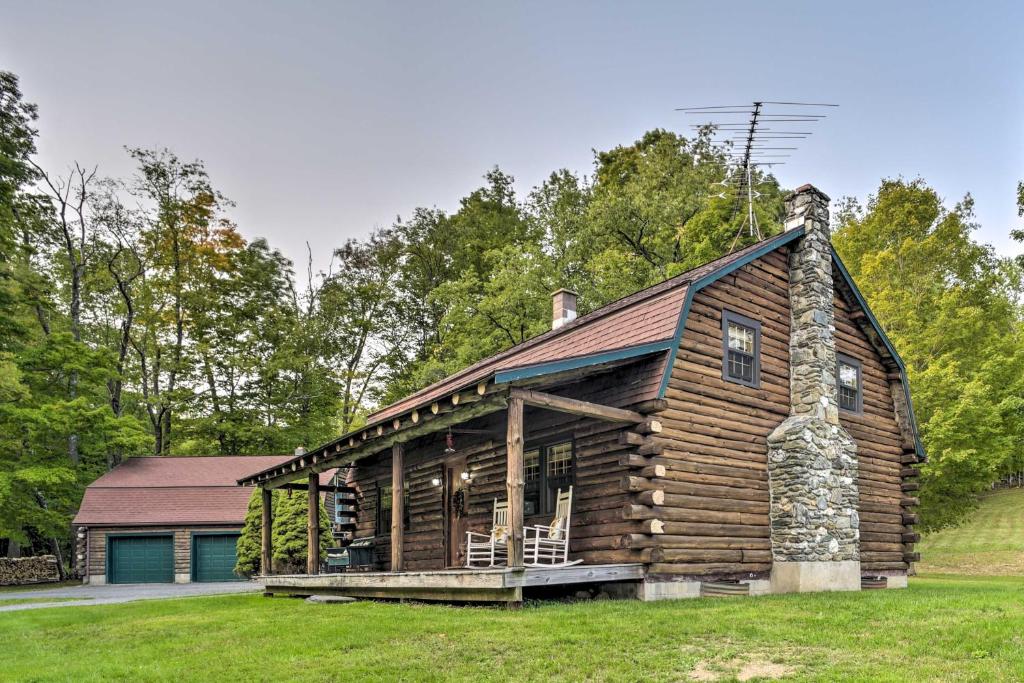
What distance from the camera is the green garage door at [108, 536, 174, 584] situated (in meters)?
28.1

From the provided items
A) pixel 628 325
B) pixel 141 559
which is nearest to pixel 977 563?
pixel 628 325

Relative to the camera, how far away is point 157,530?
92.9 feet

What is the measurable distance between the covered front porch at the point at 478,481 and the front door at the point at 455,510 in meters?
0.03

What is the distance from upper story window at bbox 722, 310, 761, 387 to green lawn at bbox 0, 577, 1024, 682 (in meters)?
4.04

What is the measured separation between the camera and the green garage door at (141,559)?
92.3ft

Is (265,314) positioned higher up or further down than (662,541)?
higher up

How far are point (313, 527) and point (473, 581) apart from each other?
6819 millimetres

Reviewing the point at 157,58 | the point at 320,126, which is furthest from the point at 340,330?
the point at 157,58

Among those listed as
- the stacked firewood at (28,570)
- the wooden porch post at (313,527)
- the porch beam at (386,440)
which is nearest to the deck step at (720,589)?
the porch beam at (386,440)

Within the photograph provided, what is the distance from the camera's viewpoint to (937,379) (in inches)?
1013

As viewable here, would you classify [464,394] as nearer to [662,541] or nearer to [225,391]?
[662,541]

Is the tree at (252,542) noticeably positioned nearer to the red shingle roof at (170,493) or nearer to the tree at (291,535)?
the tree at (291,535)

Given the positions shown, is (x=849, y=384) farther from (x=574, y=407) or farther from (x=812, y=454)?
(x=574, y=407)

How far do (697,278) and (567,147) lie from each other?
29.5 metres
